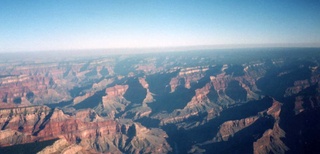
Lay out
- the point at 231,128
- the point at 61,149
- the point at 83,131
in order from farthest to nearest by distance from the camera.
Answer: the point at 231,128
the point at 83,131
the point at 61,149

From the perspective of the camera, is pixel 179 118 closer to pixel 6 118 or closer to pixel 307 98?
pixel 307 98

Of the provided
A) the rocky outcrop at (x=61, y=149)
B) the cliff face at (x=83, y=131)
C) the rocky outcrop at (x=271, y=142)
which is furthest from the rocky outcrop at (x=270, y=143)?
the rocky outcrop at (x=61, y=149)

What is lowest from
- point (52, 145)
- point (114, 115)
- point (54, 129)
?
point (114, 115)

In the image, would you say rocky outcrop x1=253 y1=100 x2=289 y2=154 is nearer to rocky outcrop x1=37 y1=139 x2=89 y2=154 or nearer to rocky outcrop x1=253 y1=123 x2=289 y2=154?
rocky outcrop x1=253 y1=123 x2=289 y2=154

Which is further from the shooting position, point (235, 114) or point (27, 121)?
point (235, 114)

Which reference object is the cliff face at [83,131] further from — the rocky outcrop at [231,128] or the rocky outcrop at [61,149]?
the rocky outcrop at [61,149]

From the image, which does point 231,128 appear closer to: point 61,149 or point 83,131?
point 83,131

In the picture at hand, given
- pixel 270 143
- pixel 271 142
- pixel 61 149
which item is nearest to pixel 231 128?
pixel 271 142

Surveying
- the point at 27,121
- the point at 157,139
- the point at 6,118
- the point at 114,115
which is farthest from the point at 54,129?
the point at 114,115

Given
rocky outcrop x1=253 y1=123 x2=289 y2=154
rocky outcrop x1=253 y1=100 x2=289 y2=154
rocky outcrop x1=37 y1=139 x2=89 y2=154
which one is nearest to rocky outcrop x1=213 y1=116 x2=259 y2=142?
rocky outcrop x1=253 y1=100 x2=289 y2=154
